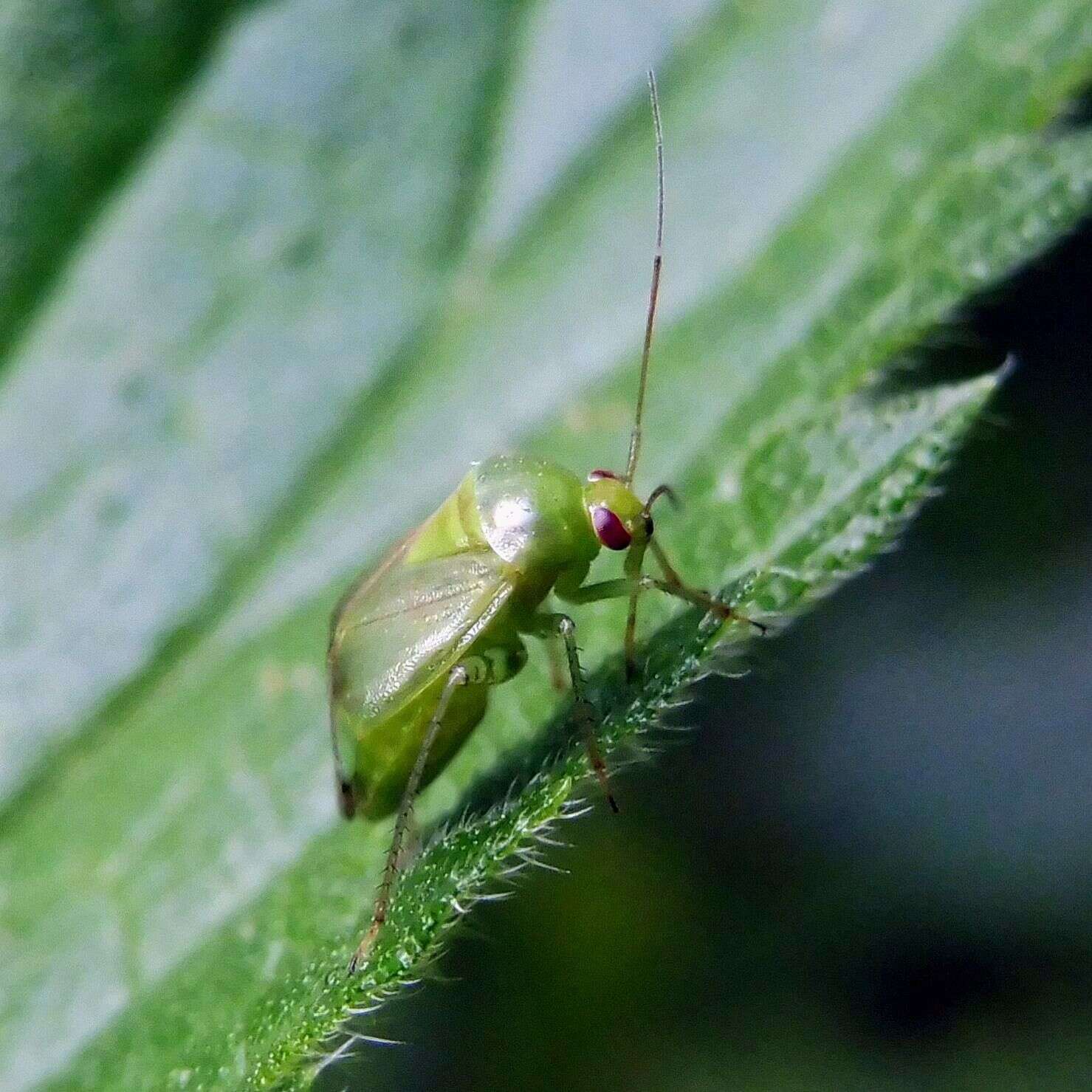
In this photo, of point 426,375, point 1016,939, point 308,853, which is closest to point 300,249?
point 426,375

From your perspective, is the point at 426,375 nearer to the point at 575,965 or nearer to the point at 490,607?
the point at 490,607

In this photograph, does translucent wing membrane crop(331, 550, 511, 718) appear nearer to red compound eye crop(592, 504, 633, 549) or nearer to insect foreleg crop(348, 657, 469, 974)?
insect foreleg crop(348, 657, 469, 974)

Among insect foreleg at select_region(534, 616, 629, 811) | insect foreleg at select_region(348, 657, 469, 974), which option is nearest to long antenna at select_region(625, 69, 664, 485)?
insect foreleg at select_region(534, 616, 629, 811)

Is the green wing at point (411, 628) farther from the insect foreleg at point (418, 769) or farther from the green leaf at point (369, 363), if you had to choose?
the green leaf at point (369, 363)

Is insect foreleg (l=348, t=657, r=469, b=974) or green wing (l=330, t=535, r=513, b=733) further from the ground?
green wing (l=330, t=535, r=513, b=733)

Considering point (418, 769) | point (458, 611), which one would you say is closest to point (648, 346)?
point (458, 611)

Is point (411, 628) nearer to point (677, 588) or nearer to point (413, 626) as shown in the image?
point (413, 626)

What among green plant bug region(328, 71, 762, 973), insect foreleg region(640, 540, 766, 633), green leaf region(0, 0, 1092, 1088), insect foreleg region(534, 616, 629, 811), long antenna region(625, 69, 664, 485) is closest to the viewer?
insect foreleg region(534, 616, 629, 811)

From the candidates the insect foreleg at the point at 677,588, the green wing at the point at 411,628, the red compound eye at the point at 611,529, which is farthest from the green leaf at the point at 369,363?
the green wing at the point at 411,628
